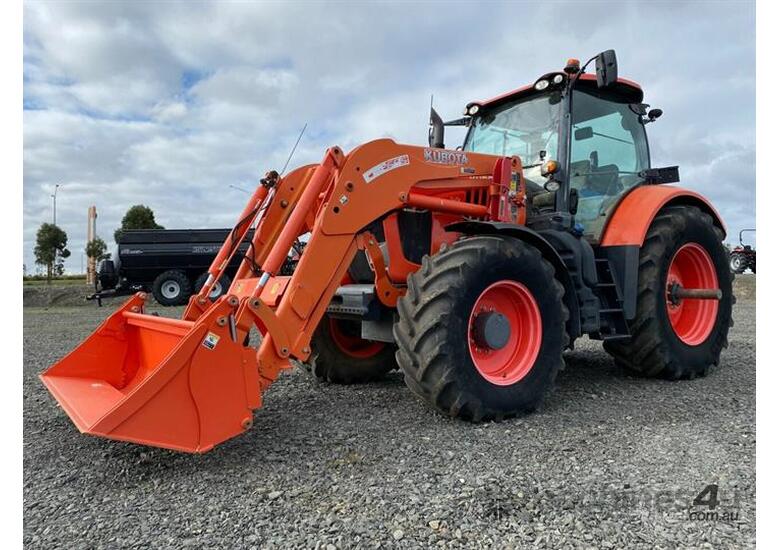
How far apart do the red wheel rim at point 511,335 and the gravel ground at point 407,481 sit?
0.39 m

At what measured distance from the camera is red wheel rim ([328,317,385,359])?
17.6 feet

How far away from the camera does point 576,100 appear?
213 inches

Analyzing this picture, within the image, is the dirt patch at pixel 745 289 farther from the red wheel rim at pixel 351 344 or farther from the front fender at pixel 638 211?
the red wheel rim at pixel 351 344

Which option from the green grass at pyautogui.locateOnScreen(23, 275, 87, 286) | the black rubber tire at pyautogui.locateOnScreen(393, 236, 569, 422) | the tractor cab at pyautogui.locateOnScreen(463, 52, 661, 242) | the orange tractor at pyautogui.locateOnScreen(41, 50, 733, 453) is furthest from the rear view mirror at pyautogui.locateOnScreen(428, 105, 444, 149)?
the green grass at pyautogui.locateOnScreen(23, 275, 87, 286)

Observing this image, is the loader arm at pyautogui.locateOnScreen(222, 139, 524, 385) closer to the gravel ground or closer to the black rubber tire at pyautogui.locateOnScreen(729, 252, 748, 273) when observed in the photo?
the gravel ground

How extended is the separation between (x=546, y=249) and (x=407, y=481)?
7.52 feet

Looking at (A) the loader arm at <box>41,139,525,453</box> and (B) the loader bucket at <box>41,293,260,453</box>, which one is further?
(A) the loader arm at <box>41,139,525,453</box>

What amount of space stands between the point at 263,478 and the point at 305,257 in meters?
1.40

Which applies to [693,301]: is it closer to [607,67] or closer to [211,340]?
[607,67]

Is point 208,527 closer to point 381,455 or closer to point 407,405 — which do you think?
point 381,455

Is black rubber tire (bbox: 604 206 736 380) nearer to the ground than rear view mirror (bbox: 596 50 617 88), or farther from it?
nearer to the ground

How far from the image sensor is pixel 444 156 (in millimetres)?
4555

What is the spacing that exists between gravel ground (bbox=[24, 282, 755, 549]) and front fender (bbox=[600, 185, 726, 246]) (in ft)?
5.08

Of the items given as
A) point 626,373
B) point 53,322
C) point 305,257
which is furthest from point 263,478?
point 53,322
